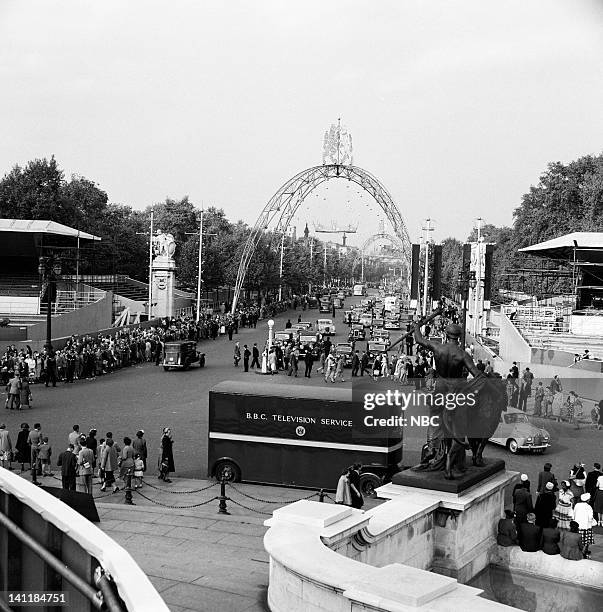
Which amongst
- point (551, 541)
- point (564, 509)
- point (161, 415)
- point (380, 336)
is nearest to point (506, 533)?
point (551, 541)

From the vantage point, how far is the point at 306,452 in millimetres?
16953

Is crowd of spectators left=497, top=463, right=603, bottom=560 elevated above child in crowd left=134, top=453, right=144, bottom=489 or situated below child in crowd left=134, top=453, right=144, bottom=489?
above

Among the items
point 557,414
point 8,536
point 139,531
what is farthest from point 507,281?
point 8,536

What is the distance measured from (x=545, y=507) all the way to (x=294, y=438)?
6.41 m

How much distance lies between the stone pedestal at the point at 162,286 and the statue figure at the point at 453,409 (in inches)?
1838

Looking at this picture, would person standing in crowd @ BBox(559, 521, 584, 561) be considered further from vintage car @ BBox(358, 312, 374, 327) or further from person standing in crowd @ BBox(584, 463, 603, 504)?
vintage car @ BBox(358, 312, 374, 327)

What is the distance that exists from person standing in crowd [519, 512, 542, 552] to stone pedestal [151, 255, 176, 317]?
154 ft

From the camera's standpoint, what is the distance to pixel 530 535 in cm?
1127

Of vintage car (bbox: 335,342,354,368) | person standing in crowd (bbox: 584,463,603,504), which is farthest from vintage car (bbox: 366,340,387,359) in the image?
person standing in crowd (bbox: 584,463,603,504)

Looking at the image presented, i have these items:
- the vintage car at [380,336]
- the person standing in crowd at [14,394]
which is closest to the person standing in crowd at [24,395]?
the person standing in crowd at [14,394]

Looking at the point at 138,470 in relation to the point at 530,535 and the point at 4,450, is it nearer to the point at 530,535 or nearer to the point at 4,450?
the point at 4,450

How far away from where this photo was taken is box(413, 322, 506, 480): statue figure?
Answer: 1099cm

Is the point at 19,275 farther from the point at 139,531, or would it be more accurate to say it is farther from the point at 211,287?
the point at 139,531

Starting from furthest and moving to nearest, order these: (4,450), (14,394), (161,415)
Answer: (14,394), (161,415), (4,450)
